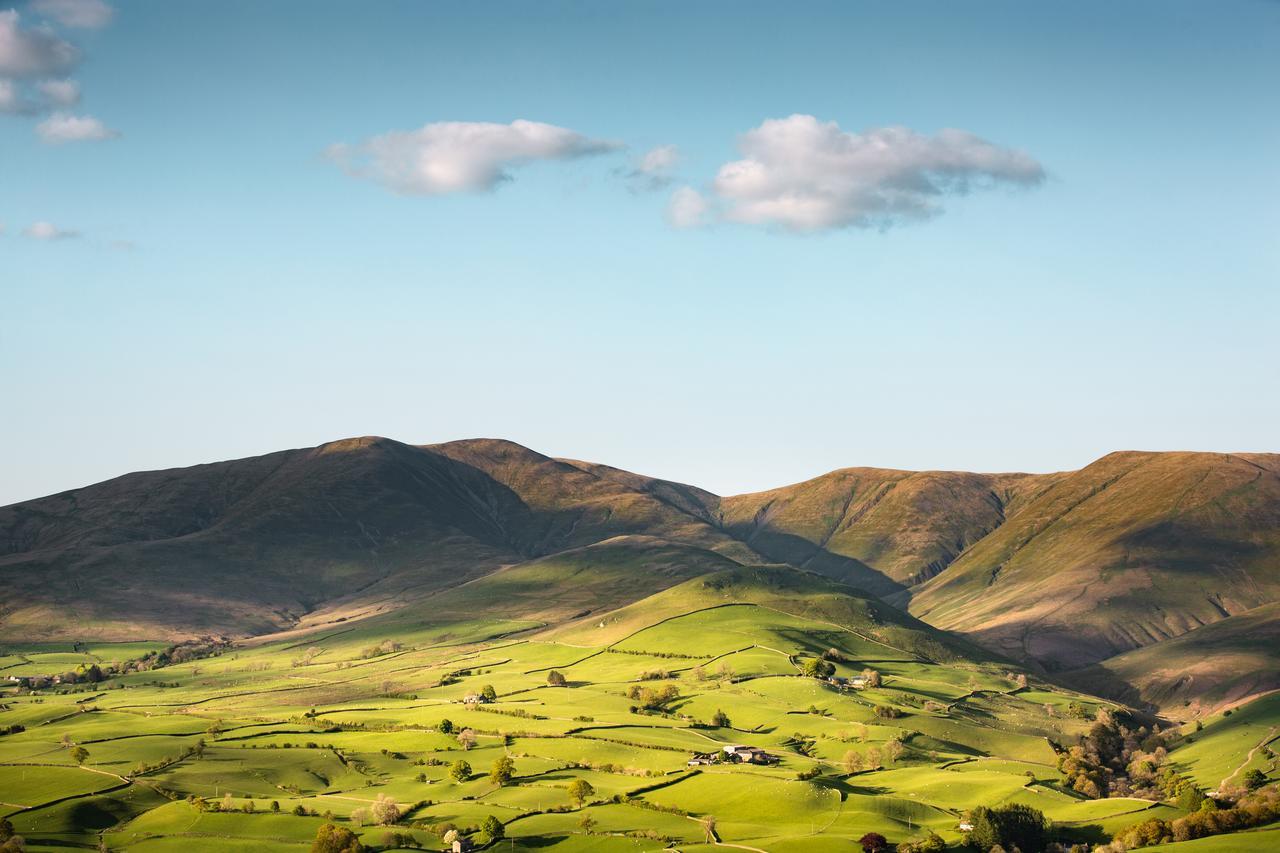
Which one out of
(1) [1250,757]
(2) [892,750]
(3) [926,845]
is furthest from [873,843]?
(1) [1250,757]

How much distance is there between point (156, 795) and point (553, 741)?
48.5 metres

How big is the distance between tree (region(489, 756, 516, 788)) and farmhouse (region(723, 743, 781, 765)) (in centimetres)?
2649

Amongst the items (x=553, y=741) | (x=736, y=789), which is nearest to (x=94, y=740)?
(x=553, y=741)

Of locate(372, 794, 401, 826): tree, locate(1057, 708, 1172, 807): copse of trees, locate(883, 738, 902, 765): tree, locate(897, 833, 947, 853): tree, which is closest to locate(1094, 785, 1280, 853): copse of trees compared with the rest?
locate(1057, 708, 1172, 807): copse of trees

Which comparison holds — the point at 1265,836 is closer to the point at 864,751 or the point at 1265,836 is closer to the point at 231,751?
the point at 864,751

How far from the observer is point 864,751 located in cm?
16712

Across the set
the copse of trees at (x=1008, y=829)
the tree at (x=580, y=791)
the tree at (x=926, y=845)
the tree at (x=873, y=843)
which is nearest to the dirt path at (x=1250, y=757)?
the copse of trees at (x=1008, y=829)

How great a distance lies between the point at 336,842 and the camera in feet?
372

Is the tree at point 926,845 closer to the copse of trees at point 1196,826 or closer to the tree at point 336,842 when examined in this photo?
the copse of trees at point 1196,826

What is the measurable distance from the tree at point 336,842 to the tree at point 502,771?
97.3 feet

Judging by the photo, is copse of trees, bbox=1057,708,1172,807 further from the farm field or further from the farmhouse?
the farmhouse

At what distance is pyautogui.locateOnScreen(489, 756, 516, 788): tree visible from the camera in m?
144

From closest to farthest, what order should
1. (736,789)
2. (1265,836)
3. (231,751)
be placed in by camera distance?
(1265,836), (736,789), (231,751)

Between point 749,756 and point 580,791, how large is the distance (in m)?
29.2
